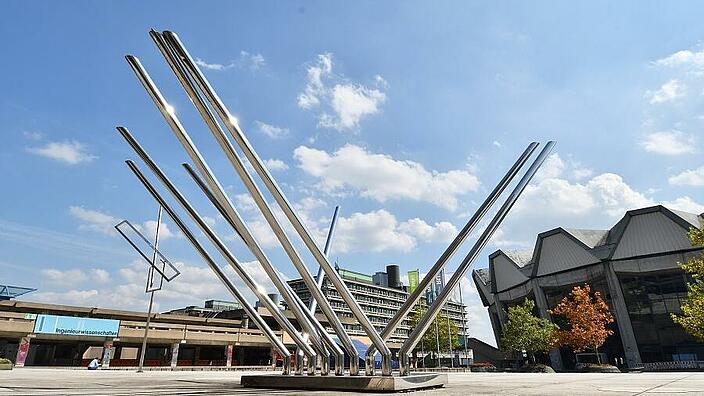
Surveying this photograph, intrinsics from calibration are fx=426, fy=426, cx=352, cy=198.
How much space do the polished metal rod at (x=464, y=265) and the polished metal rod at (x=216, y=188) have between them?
2216mm

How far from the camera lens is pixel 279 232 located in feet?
32.7

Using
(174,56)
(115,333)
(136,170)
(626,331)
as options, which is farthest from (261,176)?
(626,331)

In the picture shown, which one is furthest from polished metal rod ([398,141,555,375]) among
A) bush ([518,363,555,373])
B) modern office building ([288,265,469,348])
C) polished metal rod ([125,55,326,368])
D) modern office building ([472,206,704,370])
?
modern office building ([288,265,469,348])

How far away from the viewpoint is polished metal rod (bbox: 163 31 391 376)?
8.70 meters

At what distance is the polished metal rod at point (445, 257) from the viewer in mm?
10984

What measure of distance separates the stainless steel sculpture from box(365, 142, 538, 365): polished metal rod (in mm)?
26

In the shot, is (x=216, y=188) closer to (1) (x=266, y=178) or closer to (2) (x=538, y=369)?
(1) (x=266, y=178)

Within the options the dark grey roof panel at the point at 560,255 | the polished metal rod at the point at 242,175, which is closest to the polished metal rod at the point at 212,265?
the polished metal rod at the point at 242,175

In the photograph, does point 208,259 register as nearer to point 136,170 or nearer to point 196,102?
point 136,170

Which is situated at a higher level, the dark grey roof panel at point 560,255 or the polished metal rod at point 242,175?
the dark grey roof panel at point 560,255

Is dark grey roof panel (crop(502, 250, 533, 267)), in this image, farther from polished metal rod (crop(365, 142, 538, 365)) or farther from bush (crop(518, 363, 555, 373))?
polished metal rod (crop(365, 142, 538, 365))

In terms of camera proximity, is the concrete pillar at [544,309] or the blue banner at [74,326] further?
the concrete pillar at [544,309]

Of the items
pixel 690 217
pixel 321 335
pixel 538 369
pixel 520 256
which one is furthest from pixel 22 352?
pixel 690 217

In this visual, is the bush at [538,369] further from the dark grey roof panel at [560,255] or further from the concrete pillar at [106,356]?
the concrete pillar at [106,356]
